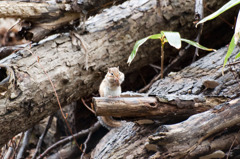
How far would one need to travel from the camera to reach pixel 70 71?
2.51 m

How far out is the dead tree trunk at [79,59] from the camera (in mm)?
2184

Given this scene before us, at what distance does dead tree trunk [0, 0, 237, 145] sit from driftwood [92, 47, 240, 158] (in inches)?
24.4

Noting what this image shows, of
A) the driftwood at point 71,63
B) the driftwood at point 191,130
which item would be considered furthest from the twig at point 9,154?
the driftwood at point 191,130

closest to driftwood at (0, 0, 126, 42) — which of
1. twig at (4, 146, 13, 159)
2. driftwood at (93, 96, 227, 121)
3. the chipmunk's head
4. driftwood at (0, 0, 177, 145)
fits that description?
driftwood at (0, 0, 177, 145)

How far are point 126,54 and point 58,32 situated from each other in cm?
79

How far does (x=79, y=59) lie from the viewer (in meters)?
2.60

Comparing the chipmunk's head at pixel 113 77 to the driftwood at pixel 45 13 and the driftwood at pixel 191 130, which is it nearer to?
the driftwood at pixel 191 130

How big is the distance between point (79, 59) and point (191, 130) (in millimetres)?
1353

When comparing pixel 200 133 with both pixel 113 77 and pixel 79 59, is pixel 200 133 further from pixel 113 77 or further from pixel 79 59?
pixel 79 59

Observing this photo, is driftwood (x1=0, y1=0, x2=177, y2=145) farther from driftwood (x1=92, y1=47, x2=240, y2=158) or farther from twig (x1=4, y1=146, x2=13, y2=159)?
twig (x1=4, y1=146, x2=13, y2=159)

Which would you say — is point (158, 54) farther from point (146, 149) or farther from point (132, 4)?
point (146, 149)

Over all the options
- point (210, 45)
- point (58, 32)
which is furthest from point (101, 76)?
point (210, 45)

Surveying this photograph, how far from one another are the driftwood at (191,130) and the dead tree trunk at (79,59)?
62cm

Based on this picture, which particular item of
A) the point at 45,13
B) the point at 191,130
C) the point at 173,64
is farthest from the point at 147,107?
the point at 173,64
